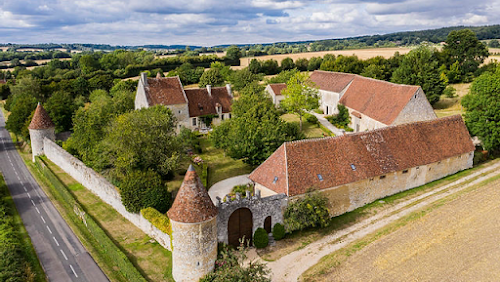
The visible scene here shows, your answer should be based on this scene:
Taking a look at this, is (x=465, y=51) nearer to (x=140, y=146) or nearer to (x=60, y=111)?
(x=140, y=146)

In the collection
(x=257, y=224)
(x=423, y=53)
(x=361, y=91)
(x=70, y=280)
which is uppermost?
(x=423, y=53)

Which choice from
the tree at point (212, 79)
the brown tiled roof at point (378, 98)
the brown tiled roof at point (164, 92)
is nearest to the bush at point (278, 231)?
the brown tiled roof at point (378, 98)

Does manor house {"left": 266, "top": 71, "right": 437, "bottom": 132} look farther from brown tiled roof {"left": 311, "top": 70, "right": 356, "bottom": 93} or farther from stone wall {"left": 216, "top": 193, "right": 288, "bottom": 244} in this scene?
stone wall {"left": 216, "top": 193, "right": 288, "bottom": 244}

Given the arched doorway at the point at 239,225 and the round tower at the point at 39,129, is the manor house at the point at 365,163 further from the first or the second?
the round tower at the point at 39,129

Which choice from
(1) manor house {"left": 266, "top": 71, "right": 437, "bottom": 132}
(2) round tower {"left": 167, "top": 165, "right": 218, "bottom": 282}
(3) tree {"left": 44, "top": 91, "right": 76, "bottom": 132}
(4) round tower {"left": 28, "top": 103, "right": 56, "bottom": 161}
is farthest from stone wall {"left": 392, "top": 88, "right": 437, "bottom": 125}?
(3) tree {"left": 44, "top": 91, "right": 76, "bottom": 132}

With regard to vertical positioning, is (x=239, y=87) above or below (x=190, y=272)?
above

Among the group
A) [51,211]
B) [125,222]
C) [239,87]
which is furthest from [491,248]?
[239,87]

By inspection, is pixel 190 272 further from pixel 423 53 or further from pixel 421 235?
pixel 423 53
